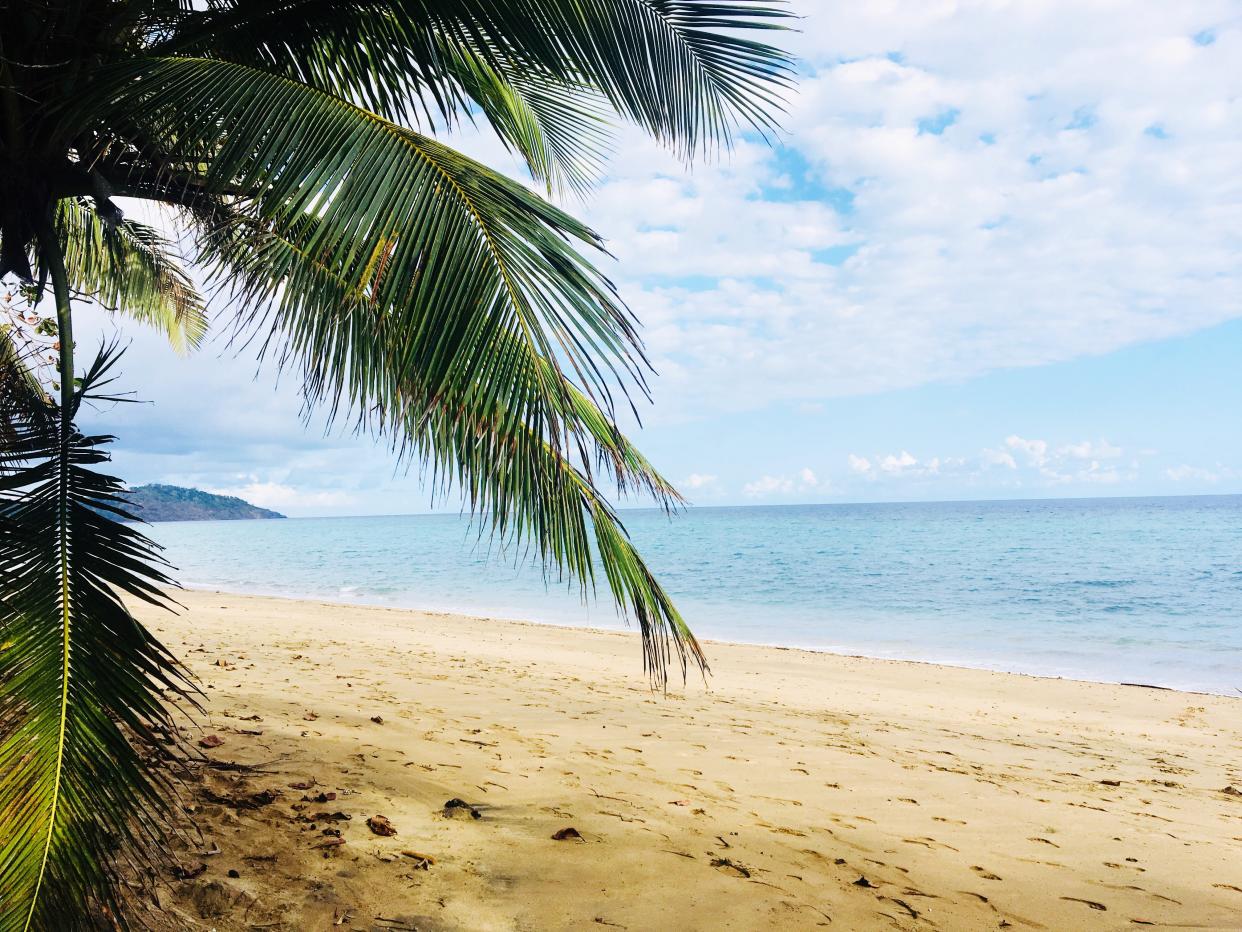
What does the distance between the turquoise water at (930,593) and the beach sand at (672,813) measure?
1.10 m

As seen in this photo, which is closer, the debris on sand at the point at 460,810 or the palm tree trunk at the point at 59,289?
the palm tree trunk at the point at 59,289

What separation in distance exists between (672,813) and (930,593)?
905 inches

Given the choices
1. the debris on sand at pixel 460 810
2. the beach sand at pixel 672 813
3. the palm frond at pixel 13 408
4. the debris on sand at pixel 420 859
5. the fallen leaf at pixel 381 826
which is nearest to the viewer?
the palm frond at pixel 13 408

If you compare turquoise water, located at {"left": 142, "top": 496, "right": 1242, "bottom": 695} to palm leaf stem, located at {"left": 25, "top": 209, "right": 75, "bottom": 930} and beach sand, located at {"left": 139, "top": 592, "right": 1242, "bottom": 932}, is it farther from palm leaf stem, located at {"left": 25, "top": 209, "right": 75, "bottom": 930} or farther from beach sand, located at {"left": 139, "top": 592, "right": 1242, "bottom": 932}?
palm leaf stem, located at {"left": 25, "top": 209, "right": 75, "bottom": 930}

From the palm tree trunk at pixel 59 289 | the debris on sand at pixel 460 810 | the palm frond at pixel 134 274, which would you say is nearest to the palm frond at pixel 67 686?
the palm tree trunk at pixel 59 289

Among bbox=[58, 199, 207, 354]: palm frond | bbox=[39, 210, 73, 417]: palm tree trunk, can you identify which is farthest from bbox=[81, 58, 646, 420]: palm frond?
bbox=[58, 199, 207, 354]: palm frond

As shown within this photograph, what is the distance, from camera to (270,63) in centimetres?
318

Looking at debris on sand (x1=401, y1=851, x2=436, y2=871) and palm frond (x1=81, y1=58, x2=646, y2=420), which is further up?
palm frond (x1=81, y1=58, x2=646, y2=420)

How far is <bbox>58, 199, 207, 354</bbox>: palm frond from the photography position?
17.9ft

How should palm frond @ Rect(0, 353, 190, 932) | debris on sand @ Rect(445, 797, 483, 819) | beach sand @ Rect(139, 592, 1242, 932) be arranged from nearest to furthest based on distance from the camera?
palm frond @ Rect(0, 353, 190, 932)
beach sand @ Rect(139, 592, 1242, 932)
debris on sand @ Rect(445, 797, 483, 819)

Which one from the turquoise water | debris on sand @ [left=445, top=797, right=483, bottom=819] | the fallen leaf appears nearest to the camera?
the fallen leaf

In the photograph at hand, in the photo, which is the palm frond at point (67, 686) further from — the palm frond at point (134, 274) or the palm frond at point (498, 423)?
the palm frond at point (134, 274)

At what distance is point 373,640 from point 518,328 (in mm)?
10646

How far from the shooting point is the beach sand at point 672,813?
8.82ft
